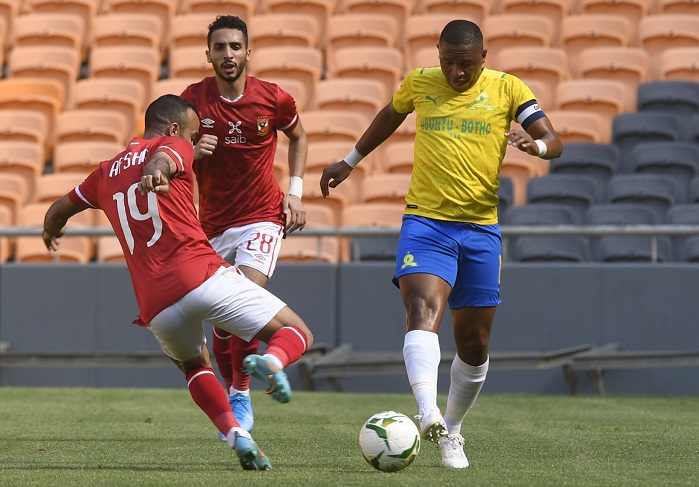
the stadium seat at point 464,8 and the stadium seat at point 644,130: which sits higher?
the stadium seat at point 464,8

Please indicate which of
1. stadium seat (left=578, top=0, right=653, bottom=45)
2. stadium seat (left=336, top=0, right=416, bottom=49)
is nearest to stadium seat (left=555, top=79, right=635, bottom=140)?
stadium seat (left=578, top=0, right=653, bottom=45)

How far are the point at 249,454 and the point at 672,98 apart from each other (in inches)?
401

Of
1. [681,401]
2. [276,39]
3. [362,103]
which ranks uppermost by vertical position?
[276,39]

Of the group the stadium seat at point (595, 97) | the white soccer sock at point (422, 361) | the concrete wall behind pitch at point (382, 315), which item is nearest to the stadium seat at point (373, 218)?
the concrete wall behind pitch at point (382, 315)

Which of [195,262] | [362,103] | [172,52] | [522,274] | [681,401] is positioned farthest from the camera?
[172,52]

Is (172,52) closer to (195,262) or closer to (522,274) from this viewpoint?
(522,274)

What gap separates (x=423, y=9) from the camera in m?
16.0

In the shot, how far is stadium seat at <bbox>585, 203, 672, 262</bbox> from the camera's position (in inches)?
444

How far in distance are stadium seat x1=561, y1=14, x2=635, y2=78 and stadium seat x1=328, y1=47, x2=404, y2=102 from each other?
217 cm

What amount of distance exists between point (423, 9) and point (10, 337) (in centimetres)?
757

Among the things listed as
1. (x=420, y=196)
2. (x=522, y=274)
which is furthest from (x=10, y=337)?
(x=420, y=196)

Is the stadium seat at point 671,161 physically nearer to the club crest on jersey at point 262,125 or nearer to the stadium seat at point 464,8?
the stadium seat at point 464,8

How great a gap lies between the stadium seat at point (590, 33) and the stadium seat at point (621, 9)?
0.28 metres

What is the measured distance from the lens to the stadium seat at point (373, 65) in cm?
1486
